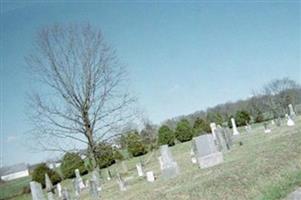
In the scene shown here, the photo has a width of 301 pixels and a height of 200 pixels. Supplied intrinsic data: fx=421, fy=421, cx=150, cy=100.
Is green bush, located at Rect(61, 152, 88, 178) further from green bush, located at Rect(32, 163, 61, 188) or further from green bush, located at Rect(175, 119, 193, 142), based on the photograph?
green bush, located at Rect(175, 119, 193, 142)

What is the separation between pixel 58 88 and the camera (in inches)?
1150

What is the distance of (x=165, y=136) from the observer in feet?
171

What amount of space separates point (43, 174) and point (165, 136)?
16.1 meters

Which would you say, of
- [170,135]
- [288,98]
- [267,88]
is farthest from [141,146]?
[267,88]

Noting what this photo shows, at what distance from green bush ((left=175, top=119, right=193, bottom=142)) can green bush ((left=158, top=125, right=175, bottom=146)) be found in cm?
134

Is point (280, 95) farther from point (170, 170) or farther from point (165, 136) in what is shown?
point (170, 170)

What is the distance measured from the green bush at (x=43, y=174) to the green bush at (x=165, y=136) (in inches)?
535

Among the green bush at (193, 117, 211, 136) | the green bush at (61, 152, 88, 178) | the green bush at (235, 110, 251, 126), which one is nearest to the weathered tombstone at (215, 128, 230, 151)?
the green bush at (61, 152, 88, 178)

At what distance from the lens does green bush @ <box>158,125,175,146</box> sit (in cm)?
5178

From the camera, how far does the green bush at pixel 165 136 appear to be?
2039 inches

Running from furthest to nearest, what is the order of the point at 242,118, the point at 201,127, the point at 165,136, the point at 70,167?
the point at 242,118 → the point at 201,127 → the point at 165,136 → the point at 70,167

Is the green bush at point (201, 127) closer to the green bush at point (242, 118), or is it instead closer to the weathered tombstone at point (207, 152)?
the green bush at point (242, 118)

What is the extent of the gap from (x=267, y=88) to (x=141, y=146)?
36342 millimetres

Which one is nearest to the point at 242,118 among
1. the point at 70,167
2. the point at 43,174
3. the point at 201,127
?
the point at 201,127
